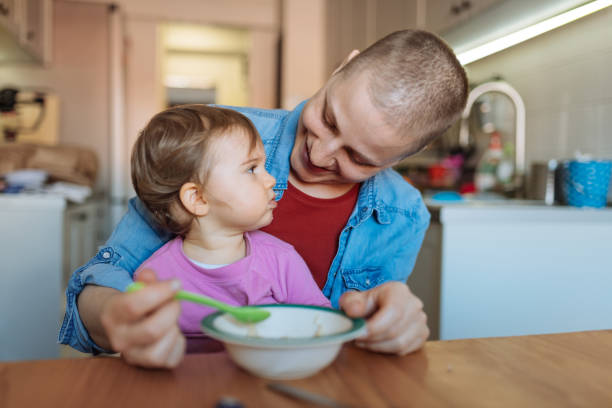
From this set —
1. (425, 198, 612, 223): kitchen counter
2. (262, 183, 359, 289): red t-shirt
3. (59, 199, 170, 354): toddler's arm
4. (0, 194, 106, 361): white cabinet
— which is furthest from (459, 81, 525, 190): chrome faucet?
(0, 194, 106, 361): white cabinet

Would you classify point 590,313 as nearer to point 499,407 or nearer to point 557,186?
point 557,186

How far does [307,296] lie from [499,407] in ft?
1.55

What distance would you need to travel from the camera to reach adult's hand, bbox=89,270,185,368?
0.49 metres

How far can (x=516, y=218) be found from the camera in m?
1.45

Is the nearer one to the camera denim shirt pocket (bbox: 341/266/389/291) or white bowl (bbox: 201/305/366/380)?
white bowl (bbox: 201/305/366/380)

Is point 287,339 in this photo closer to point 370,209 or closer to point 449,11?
point 370,209

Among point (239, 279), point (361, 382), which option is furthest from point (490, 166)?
point (361, 382)

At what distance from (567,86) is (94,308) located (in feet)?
5.74

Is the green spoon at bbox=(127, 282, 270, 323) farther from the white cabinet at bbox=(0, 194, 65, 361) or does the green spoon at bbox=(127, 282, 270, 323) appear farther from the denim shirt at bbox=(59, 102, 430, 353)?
the white cabinet at bbox=(0, 194, 65, 361)

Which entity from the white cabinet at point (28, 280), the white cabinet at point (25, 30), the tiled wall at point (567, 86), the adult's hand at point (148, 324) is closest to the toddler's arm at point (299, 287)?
the adult's hand at point (148, 324)

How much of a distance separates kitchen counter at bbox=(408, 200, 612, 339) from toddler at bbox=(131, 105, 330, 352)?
0.67 meters

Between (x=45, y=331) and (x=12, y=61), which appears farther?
(x=12, y=61)

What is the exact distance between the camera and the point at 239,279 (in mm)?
855

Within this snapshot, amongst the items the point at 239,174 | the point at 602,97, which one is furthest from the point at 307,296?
the point at 602,97
